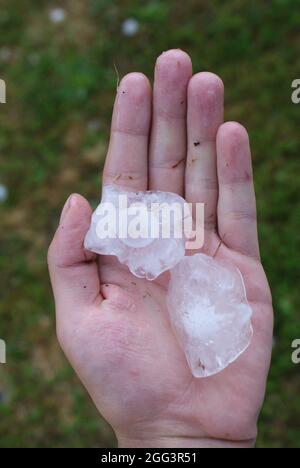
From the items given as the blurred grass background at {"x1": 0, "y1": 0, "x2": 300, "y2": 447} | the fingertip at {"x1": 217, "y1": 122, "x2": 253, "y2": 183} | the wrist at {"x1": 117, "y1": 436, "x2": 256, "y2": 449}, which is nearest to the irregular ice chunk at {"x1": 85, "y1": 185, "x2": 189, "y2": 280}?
the fingertip at {"x1": 217, "y1": 122, "x2": 253, "y2": 183}

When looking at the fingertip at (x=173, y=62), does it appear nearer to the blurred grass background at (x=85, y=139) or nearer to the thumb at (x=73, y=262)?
the thumb at (x=73, y=262)

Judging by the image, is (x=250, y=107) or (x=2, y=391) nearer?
(x=2, y=391)

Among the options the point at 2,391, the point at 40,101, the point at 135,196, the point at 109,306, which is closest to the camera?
the point at 109,306

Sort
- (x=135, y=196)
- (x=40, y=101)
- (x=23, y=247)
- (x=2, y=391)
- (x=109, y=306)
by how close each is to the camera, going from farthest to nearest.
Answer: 1. (x=40, y=101)
2. (x=23, y=247)
3. (x=2, y=391)
4. (x=135, y=196)
5. (x=109, y=306)

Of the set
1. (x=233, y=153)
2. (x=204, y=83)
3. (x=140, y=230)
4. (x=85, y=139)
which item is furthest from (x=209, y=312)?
(x=85, y=139)

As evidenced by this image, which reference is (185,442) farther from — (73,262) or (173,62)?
(173,62)

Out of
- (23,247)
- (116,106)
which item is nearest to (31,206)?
(23,247)

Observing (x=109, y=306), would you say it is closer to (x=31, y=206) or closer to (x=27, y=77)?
(x=31, y=206)

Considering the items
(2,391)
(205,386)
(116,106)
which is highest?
(116,106)
